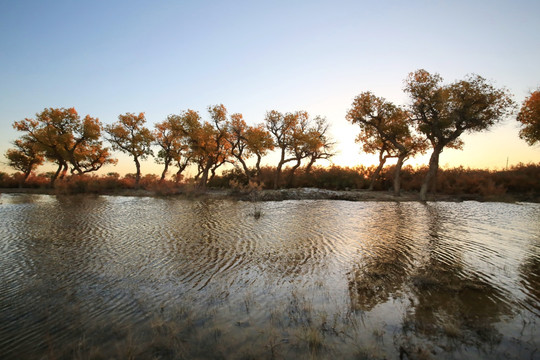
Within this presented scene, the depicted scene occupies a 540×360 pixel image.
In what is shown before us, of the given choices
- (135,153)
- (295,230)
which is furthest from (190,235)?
(135,153)

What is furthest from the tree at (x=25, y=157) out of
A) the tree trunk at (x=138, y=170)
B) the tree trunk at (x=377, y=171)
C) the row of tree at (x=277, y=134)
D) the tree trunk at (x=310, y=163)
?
the tree trunk at (x=377, y=171)

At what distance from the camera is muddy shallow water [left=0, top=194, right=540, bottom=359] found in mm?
2938

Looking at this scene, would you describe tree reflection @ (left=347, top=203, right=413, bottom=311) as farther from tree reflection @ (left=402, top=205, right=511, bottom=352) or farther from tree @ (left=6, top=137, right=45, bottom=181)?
tree @ (left=6, top=137, right=45, bottom=181)

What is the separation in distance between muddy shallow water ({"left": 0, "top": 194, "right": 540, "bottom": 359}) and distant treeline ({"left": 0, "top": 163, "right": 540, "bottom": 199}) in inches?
667

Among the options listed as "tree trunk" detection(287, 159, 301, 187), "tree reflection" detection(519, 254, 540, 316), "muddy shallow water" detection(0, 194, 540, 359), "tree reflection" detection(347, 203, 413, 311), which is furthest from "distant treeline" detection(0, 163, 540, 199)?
"tree reflection" detection(519, 254, 540, 316)

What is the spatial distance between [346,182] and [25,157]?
181 ft

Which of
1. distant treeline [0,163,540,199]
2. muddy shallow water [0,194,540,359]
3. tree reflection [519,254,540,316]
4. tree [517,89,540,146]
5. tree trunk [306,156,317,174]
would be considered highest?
tree [517,89,540,146]

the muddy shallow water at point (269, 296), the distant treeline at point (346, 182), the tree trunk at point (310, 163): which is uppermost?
the tree trunk at point (310, 163)

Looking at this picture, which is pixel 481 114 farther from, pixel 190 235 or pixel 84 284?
pixel 84 284

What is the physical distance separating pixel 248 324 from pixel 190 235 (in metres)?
5.90

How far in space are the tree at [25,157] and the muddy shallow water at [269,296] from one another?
5006 cm

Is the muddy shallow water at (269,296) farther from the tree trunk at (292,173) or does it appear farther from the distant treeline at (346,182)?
the tree trunk at (292,173)

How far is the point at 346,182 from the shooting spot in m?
33.2

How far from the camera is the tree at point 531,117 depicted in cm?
2406
